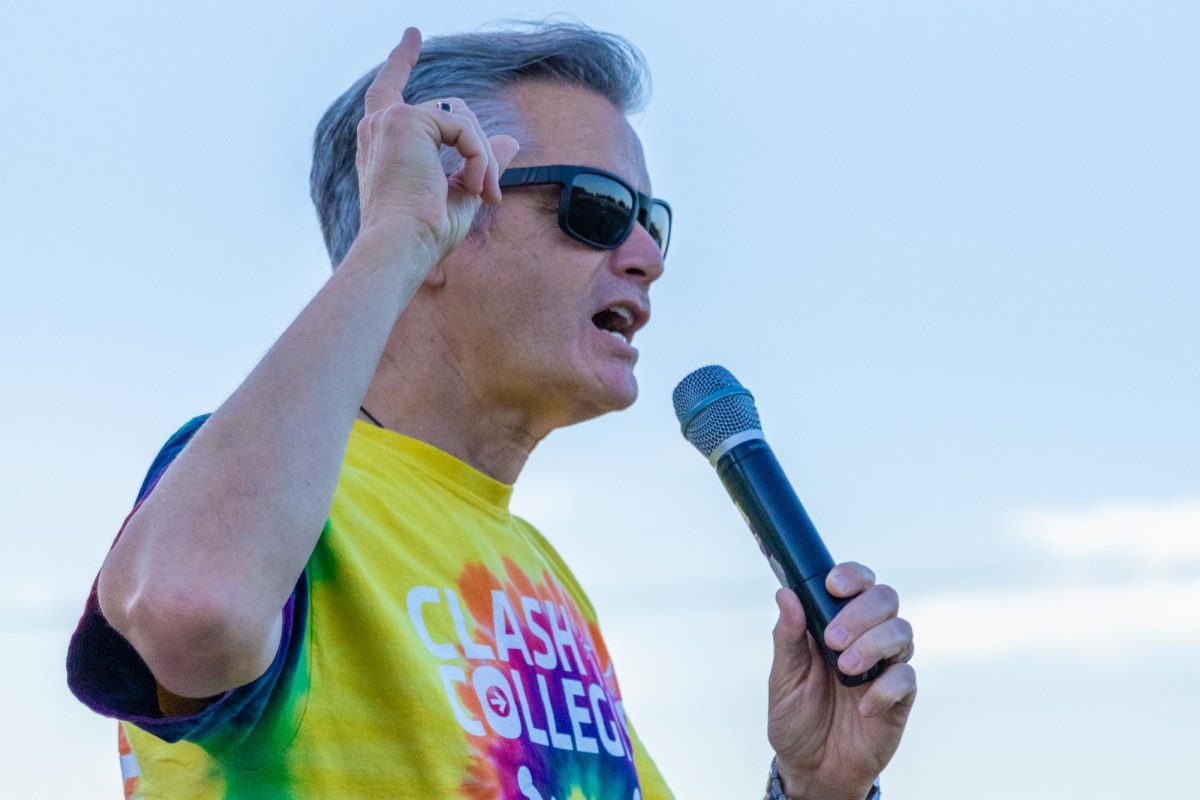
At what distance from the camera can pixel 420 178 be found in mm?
2004

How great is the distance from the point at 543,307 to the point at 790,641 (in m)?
0.82

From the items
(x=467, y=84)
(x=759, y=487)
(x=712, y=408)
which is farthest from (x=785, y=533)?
(x=467, y=84)

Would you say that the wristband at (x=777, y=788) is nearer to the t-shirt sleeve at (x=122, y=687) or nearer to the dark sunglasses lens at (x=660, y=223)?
the dark sunglasses lens at (x=660, y=223)

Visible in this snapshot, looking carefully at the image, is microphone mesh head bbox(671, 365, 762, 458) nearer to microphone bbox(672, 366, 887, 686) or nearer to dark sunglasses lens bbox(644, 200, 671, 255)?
microphone bbox(672, 366, 887, 686)

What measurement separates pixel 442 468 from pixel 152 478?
0.86 meters

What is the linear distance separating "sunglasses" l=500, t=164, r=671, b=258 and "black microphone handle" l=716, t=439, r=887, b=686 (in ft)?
2.10

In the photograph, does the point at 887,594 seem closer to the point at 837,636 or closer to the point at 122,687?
the point at 837,636

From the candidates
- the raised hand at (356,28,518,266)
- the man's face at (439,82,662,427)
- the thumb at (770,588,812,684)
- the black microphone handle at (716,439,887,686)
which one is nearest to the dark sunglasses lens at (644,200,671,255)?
the man's face at (439,82,662,427)

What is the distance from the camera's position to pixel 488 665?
228 centimetres

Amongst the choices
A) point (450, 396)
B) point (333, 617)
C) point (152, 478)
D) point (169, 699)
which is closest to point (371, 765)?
point (333, 617)

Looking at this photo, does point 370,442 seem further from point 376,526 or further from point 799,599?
point 799,599

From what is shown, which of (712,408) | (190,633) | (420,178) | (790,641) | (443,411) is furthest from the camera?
(443,411)

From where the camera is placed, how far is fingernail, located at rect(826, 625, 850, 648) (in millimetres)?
2296

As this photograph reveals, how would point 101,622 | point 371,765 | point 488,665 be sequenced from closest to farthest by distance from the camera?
point 101,622 < point 371,765 < point 488,665
